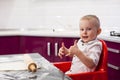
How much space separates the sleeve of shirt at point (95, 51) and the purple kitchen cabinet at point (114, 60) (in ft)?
2.18

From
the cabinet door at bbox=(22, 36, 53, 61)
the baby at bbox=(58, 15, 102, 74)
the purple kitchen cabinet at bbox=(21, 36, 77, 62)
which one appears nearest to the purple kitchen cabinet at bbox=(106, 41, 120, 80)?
the purple kitchen cabinet at bbox=(21, 36, 77, 62)

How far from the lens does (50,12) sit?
316cm

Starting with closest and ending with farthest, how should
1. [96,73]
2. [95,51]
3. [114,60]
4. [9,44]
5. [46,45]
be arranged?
[96,73], [95,51], [114,60], [46,45], [9,44]

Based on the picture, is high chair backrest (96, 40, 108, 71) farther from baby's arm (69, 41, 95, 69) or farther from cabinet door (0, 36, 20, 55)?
cabinet door (0, 36, 20, 55)

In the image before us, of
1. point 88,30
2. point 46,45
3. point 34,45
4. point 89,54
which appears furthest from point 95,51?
point 34,45

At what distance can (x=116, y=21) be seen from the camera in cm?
284

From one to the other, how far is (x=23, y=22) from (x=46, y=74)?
7.21 feet

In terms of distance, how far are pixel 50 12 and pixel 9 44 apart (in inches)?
27.2

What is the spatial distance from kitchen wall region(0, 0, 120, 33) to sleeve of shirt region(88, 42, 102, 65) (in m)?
1.39

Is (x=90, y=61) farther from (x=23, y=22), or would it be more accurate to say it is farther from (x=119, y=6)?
(x=23, y=22)

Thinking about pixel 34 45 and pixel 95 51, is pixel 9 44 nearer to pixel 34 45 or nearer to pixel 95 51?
pixel 34 45

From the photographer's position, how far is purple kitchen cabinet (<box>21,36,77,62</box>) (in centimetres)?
271


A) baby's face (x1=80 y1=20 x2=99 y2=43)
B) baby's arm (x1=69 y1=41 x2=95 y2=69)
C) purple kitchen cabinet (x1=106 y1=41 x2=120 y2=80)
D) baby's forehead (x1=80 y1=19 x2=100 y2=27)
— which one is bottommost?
purple kitchen cabinet (x1=106 y1=41 x2=120 y2=80)

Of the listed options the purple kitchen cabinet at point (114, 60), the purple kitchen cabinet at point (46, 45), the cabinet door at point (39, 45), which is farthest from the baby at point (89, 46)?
the cabinet door at point (39, 45)
